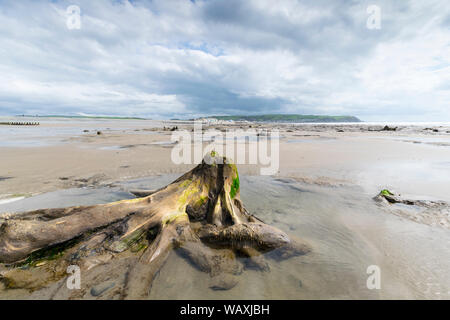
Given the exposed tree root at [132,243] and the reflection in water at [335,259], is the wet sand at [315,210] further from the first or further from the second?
the exposed tree root at [132,243]

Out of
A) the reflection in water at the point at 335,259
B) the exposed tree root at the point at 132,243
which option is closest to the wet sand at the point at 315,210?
the reflection in water at the point at 335,259

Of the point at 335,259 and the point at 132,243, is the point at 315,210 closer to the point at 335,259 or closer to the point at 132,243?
the point at 335,259

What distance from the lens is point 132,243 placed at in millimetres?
3225

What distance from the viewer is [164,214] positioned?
362cm

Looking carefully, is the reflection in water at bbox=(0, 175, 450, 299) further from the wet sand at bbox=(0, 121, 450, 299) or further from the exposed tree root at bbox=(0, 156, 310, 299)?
the exposed tree root at bbox=(0, 156, 310, 299)

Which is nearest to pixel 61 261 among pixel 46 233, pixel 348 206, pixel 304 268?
pixel 46 233

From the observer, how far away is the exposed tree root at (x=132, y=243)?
2.60 metres

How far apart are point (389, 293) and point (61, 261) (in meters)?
4.15

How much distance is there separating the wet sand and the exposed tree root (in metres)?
0.22

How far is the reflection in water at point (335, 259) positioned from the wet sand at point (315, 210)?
0.04 ft

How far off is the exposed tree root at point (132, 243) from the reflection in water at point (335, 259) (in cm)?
19

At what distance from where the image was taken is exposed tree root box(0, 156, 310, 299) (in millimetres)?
2598

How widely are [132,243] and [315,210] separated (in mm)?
3876

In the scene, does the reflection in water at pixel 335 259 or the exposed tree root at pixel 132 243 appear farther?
the exposed tree root at pixel 132 243
